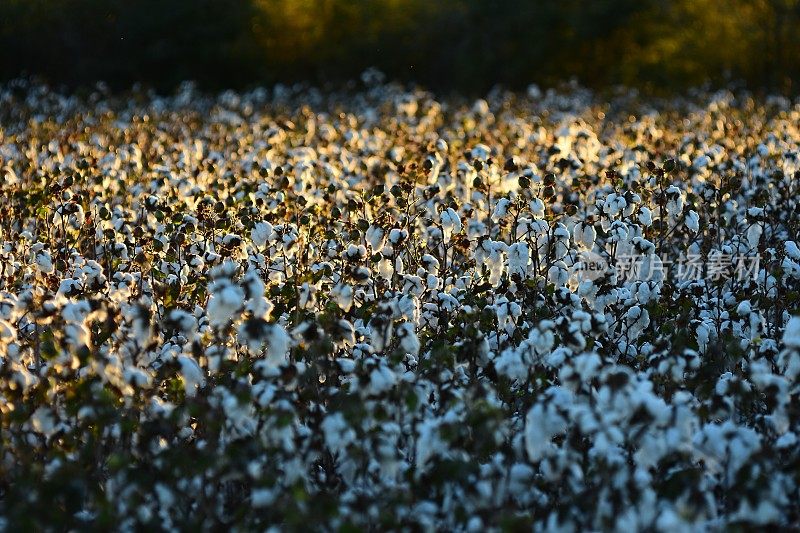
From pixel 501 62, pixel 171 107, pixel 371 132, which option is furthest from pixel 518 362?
pixel 501 62

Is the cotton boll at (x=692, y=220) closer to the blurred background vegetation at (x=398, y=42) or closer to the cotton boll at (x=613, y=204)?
the cotton boll at (x=613, y=204)

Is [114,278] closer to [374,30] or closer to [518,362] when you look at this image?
[518,362]

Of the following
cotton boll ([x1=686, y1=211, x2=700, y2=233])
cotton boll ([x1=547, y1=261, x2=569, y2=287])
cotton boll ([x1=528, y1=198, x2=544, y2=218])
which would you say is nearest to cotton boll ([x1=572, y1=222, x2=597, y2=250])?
cotton boll ([x1=547, y1=261, x2=569, y2=287])

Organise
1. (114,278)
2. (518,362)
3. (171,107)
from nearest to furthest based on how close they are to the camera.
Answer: (518,362), (114,278), (171,107)

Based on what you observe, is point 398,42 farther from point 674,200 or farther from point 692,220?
point 692,220

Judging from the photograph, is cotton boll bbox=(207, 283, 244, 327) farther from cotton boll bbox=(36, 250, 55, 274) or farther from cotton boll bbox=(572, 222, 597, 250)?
cotton boll bbox=(572, 222, 597, 250)

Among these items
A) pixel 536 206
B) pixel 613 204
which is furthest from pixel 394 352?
pixel 613 204
